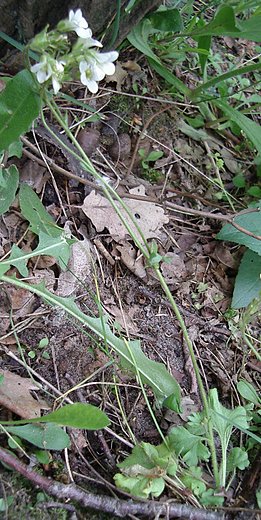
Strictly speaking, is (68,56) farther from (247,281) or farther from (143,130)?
(247,281)

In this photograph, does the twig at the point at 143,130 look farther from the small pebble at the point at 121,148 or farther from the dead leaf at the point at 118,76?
the dead leaf at the point at 118,76

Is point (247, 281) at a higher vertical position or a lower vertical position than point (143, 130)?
lower

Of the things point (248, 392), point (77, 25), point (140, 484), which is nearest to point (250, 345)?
point (248, 392)

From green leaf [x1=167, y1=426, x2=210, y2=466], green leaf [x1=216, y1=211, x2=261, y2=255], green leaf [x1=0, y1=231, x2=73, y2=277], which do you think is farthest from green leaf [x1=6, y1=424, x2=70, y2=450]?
green leaf [x1=216, y1=211, x2=261, y2=255]

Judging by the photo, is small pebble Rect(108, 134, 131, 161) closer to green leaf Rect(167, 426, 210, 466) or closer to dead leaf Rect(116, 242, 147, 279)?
dead leaf Rect(116, 242, 147, 279)

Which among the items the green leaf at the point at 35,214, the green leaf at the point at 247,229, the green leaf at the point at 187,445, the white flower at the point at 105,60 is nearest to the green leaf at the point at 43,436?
the green leaf at the point at 187,445

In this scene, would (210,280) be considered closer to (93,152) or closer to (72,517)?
(93,152)
